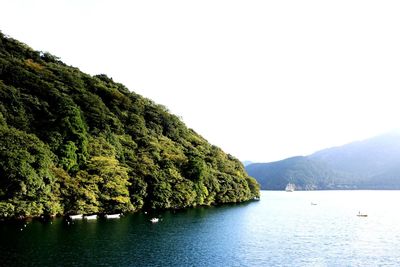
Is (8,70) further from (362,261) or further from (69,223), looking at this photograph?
→ (362,261)

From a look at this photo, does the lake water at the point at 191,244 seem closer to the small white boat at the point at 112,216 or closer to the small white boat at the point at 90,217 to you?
the small white boat at the point at 90,217

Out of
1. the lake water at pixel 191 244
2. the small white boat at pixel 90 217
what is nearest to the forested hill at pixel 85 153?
the small white boat at pixel 90 217

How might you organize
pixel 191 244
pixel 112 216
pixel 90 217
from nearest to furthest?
pixel 191 244 < pixel 90 217 < pixel 112 216

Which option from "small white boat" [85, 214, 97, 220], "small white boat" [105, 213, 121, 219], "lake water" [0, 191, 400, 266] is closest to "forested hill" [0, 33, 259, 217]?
"small white boat" [85, 214, 97, 220]

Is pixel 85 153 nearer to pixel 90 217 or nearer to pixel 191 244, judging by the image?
pixel 90 217

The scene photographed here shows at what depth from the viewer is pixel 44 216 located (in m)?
84.2

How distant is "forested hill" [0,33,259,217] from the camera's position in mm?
80500

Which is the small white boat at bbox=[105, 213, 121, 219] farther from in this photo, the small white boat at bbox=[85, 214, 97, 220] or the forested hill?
the forested hill

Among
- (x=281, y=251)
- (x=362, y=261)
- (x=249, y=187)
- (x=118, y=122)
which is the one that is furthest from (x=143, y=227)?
(x=249, y=187)

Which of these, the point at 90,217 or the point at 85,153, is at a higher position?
the point at 85,153

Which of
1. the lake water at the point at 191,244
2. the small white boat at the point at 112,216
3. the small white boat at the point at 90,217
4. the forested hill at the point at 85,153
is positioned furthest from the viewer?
the small white boat at the point at 112,216

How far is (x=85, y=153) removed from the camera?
102500mm

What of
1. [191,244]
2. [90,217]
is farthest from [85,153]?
[191,244]

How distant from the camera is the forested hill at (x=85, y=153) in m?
80.5
